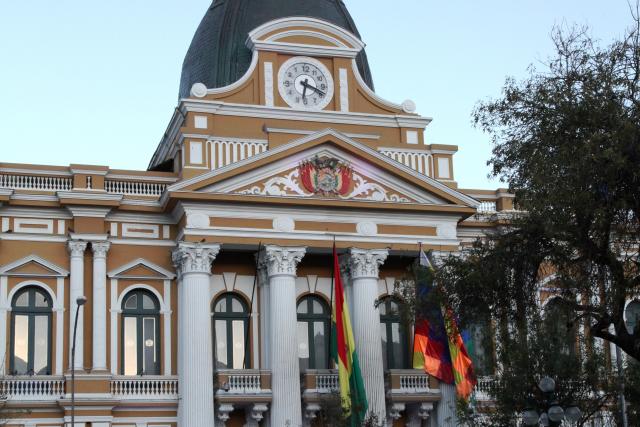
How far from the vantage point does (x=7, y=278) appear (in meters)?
40.3

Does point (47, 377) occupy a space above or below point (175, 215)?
below

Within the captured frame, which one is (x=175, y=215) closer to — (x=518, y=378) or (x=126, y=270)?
(x=126, y=270)

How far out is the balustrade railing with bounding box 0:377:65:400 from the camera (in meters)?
38.6

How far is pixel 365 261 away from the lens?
42.2 metres

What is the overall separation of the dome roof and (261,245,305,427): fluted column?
8.21m

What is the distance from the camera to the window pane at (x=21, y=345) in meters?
40.0

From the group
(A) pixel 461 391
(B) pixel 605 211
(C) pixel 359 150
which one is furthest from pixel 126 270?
(B) pixel 605 211

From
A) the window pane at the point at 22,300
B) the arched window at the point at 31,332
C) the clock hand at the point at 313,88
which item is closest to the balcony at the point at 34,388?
the arched window at the point at 31,332

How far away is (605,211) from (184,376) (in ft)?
58.1

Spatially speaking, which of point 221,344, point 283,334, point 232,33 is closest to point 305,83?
point 232,33

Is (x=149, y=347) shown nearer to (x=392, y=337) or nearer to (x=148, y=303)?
(x=148, y=303)

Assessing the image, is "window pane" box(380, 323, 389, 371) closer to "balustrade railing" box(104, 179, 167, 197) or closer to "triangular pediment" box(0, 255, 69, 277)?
"balustrade railing" box(104, 179, 167, 197)

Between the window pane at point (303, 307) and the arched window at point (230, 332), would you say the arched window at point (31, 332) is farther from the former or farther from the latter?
the window pane at point (303, 307)

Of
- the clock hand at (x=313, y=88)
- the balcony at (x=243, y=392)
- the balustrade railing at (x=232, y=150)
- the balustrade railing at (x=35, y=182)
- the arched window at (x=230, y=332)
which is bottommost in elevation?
the balcony at (x=243, y=392)
